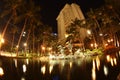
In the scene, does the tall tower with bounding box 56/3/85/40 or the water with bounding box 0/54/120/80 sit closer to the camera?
the water with bounding box 0/54/120/80

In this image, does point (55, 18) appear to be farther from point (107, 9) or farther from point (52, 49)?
point (107, 9)

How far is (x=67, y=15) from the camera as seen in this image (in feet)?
305

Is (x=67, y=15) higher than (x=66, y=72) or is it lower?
higher

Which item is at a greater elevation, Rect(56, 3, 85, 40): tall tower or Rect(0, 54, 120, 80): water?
Rect(56, 3, 85, 40): tall tower

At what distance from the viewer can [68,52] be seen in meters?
66.6

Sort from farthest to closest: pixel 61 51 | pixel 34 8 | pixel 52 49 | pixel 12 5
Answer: pixel 52 49
pixel 61 51
pixel 34 8
pixel 12 5

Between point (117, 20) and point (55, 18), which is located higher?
point (55, 18)

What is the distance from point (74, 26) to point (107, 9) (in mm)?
15765

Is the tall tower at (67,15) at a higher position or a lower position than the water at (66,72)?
higher

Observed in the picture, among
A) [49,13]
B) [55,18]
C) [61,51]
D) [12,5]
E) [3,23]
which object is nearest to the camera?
[12,5]

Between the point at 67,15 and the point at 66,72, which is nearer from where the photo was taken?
the point at 66,72

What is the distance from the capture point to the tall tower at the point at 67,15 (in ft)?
301

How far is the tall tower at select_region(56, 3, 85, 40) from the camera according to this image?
91.8 metres

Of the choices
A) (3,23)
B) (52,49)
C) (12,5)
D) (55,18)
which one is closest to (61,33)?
(55,18)
